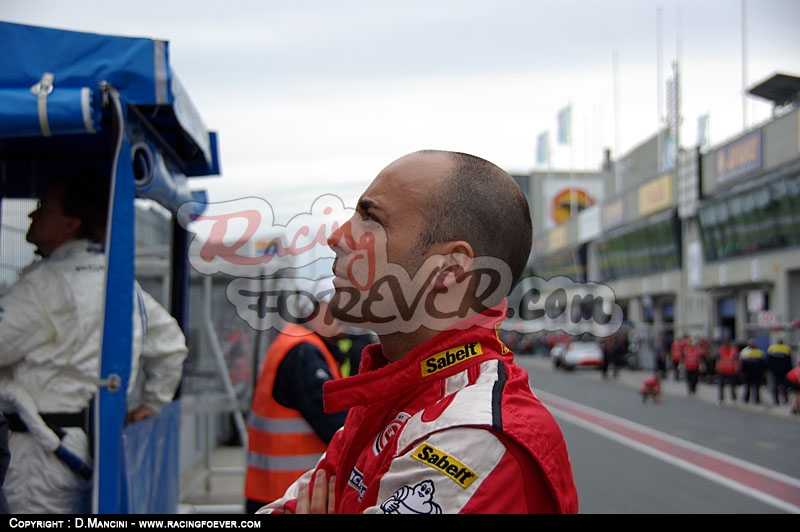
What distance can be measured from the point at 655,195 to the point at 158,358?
→ 129 feet

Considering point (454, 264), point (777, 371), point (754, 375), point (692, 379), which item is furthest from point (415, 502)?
point (692, 379)

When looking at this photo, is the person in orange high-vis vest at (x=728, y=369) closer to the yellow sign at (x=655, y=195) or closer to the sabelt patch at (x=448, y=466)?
the yellow sign at (x=655, y=195)

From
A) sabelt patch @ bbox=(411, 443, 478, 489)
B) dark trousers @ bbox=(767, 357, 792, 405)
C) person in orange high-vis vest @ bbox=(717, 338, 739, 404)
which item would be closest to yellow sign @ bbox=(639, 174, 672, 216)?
person in orange high-vis vest @ bbox=(717, 338, 739, 404)

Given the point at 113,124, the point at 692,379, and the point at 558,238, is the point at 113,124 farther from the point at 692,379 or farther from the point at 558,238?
the point at 558,238

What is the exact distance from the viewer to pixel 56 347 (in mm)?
3049

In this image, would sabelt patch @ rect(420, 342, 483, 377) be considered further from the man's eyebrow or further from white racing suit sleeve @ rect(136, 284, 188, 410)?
white racing suit sleeve @ rect(136, 284, 188, 410)

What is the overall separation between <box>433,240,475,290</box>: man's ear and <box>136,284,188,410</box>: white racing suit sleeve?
269 cm

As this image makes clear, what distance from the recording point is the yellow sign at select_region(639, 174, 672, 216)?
38.2 metres

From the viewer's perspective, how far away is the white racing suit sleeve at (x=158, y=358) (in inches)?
150

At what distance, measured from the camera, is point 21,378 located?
9.79 feet

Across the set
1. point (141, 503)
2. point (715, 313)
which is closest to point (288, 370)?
point (141, 503)

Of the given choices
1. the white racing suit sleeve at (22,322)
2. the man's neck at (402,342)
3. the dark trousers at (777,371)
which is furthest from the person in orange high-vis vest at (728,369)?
the man's neck at (402,342)

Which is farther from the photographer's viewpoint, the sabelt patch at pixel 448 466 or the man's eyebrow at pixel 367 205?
the man's eyebrow at pixel 367 205

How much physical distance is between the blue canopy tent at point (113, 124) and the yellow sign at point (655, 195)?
3755 cm
